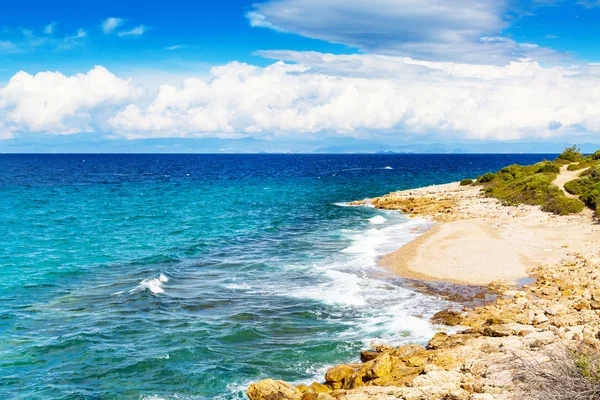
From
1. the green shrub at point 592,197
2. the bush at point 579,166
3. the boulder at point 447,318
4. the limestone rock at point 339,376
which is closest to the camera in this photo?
the limestone rock at point 339,376

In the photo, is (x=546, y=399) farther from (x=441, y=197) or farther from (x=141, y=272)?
(x=441, y=197)

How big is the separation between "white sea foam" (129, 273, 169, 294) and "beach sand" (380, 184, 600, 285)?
44.8 feet

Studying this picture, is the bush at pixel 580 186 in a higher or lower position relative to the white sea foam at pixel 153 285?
higher

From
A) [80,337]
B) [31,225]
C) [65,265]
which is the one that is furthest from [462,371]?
[31,225]

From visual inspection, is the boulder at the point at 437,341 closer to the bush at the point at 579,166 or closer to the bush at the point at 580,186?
the bush at the point at 580,186

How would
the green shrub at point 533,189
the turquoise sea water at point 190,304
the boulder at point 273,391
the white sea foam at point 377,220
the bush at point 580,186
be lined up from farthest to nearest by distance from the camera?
1. the white sea foam at point 377,220
2. the bush at point 580,186
3. the green shrub at point 533,189
4. the turquoise sea water at point 190,304
5. the boulder at point 273,391

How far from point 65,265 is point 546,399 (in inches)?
1212

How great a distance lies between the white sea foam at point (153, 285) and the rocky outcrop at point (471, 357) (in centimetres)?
1366

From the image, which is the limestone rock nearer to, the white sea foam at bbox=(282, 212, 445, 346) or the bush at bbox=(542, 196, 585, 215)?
the white sea foam at bbox=(282, 212, 445, 346)

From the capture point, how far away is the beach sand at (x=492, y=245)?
29047 millimetres

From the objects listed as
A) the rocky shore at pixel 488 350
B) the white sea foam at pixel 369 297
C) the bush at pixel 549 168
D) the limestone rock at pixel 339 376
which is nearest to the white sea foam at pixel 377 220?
the white sea foam at pixel 369 297

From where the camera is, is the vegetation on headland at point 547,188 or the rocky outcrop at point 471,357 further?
the vegetation on headland at point 547,188

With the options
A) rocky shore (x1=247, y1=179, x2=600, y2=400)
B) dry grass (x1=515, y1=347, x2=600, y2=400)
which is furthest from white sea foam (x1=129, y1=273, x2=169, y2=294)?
dry grass (x1=515, y1=347, x2=600, y2=400)

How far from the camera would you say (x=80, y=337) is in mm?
20469
